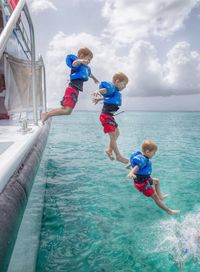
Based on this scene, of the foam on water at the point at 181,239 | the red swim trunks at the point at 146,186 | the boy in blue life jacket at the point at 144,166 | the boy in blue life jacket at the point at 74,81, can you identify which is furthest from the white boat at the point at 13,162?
the foam on water at the point at 181,239

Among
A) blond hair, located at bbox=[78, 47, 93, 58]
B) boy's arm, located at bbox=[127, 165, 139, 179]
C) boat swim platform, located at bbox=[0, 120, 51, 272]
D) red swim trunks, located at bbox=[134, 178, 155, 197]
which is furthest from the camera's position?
red swim trunks, located at bbox=[134, 178, 155, 197]

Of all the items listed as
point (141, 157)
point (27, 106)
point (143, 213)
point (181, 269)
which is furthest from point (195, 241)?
point (27, 106)

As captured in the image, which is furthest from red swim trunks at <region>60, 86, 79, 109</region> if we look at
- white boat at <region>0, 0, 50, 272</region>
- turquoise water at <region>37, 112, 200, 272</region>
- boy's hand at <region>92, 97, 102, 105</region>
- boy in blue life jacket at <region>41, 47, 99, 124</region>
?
turquoise water at <region>37, 112, 200, 272</region>

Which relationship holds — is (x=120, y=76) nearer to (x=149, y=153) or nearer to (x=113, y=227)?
(x=149, y=153)

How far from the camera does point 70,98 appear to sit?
164 inches

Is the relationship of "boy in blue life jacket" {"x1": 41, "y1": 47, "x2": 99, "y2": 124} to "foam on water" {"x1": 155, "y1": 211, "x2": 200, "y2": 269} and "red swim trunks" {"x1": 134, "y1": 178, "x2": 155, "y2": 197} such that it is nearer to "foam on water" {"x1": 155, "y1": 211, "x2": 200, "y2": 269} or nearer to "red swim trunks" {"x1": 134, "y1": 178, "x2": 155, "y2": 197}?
"red swim trunks" {"x1": 134, "y1": 178, "x2": 155, "y2": 197}

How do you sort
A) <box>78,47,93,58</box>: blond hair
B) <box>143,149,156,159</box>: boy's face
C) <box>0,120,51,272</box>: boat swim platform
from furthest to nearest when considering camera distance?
1. <box>143,149,156,159</box>: boy's face
2. <box>78,47,93,58</box>: blond hair
3. <box>0,120,51,272</box>: boat swim platform

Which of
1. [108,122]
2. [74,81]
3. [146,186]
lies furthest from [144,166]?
[74,81]

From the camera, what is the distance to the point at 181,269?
3.85 m

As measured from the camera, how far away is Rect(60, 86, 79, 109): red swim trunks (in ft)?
13.6

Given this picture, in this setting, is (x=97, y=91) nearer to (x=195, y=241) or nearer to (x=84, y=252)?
(x=84, y=252)

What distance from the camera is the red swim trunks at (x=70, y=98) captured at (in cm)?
414

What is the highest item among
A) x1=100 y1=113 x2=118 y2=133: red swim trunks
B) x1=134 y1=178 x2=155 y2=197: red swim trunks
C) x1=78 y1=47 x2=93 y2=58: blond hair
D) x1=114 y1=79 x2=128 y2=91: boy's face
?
x1=78 y1=47 x2=93 y2=58: blond hair

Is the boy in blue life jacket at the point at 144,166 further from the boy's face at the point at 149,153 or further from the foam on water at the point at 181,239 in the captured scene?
the foam on water at the point at 181,239
